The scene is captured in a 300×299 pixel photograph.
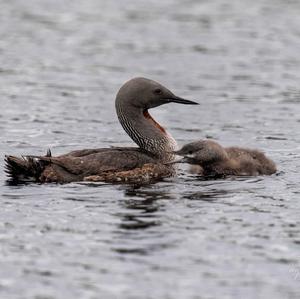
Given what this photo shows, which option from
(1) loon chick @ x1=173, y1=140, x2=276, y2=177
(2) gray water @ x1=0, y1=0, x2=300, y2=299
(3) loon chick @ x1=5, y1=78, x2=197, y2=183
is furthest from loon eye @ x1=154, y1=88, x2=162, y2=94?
(2) gray water @ x1=0, y1=0, x2=300, y2=299

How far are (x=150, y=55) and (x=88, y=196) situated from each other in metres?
9.76

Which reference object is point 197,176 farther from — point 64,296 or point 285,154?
point 64,296

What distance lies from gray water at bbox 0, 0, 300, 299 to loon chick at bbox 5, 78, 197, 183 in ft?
0.70

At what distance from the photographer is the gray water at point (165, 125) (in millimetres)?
9406

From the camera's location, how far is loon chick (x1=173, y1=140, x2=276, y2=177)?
13.1 m

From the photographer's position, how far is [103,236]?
10.4 m

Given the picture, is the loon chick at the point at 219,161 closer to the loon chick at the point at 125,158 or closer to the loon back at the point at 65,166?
the loon chick at the point at 125,158

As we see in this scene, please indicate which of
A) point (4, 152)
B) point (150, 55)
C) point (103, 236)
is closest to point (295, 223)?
point (103, 236)

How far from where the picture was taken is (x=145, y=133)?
43.6ft

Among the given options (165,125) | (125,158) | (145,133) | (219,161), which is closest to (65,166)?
(125,158)

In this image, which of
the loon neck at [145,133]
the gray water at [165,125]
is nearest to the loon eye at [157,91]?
the loon neck at [145,133]

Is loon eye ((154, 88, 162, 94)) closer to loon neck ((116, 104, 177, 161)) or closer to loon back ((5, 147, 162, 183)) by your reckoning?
loon neck ((116, 104, 177, 161))

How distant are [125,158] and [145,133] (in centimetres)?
67

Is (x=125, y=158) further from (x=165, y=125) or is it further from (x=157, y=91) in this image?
(x=165, y=125)
